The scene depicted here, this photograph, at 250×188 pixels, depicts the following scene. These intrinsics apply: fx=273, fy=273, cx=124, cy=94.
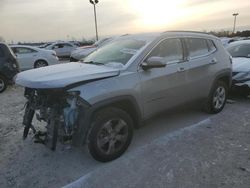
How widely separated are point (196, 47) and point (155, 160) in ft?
8.16

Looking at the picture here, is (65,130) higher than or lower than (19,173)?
higher

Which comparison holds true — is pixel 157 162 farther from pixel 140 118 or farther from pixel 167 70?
pixel 167 70

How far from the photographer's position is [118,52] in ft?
15.2

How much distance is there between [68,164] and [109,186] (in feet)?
2.91

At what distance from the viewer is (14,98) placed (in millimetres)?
8359

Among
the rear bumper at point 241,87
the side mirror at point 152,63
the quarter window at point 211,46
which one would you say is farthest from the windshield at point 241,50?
the side mirror at point 152,63

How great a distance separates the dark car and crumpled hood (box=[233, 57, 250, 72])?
23.3 feet

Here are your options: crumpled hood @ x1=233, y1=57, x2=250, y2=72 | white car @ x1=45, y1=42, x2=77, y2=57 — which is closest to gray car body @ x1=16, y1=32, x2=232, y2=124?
crumpled hood @ x1=233, y1=57, x2=250, y2=72

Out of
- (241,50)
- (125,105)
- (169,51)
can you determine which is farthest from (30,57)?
(125,105)

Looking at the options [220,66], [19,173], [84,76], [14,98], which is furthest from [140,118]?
[14,98]

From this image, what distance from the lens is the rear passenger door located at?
5078mm

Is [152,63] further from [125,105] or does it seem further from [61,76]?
[61,76]

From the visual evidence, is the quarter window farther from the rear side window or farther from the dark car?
the dark car

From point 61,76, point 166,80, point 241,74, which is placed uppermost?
point 61,76
